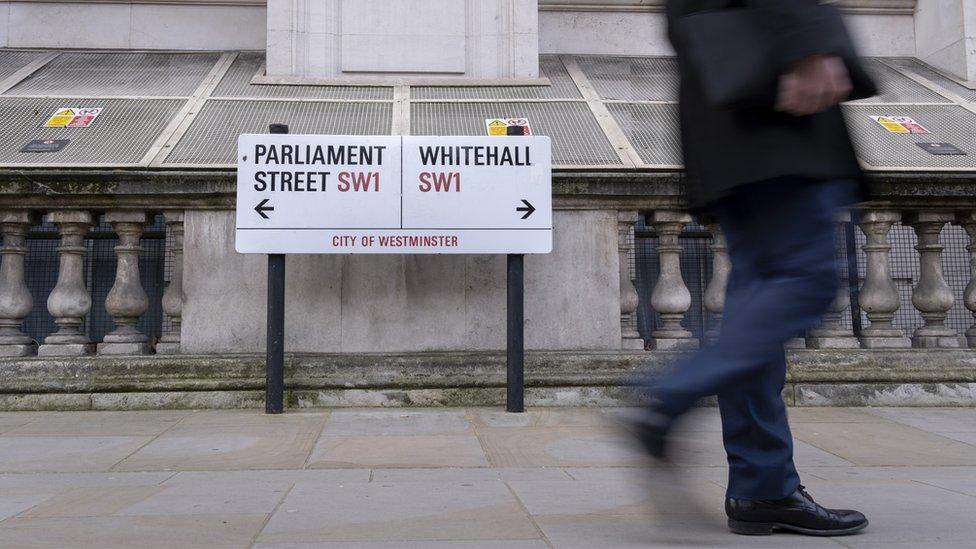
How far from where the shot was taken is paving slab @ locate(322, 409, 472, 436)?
16.1ft

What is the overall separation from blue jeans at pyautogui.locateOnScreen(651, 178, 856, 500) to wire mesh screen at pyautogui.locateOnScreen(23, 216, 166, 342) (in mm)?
6068

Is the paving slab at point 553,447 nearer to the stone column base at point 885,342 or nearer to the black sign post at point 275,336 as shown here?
the black sign post at point 275,336

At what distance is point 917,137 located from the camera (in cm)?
674

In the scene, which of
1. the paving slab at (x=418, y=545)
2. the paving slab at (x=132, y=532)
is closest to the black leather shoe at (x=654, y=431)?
the paving slab at (x=418, y=545)

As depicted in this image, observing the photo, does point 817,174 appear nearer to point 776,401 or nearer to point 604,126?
point 776,401

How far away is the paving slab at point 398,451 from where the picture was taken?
13.2ft

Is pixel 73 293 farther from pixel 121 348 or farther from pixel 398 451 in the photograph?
pixel 398 451

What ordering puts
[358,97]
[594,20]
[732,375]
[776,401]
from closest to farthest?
[732,375] < [776,401] < [358,97] < [594,20]

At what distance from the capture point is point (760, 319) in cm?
220

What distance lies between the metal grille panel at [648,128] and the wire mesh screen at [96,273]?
14.1 ft

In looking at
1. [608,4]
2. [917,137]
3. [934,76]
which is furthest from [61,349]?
[934,76]

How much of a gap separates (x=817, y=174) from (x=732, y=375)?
651 mm

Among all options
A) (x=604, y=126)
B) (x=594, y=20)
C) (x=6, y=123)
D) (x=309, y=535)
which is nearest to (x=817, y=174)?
(x=309, y=535)

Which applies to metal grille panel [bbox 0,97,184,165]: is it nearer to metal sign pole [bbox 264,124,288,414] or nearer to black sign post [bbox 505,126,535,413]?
metal sign pole [bbox 264,124,288,414]
